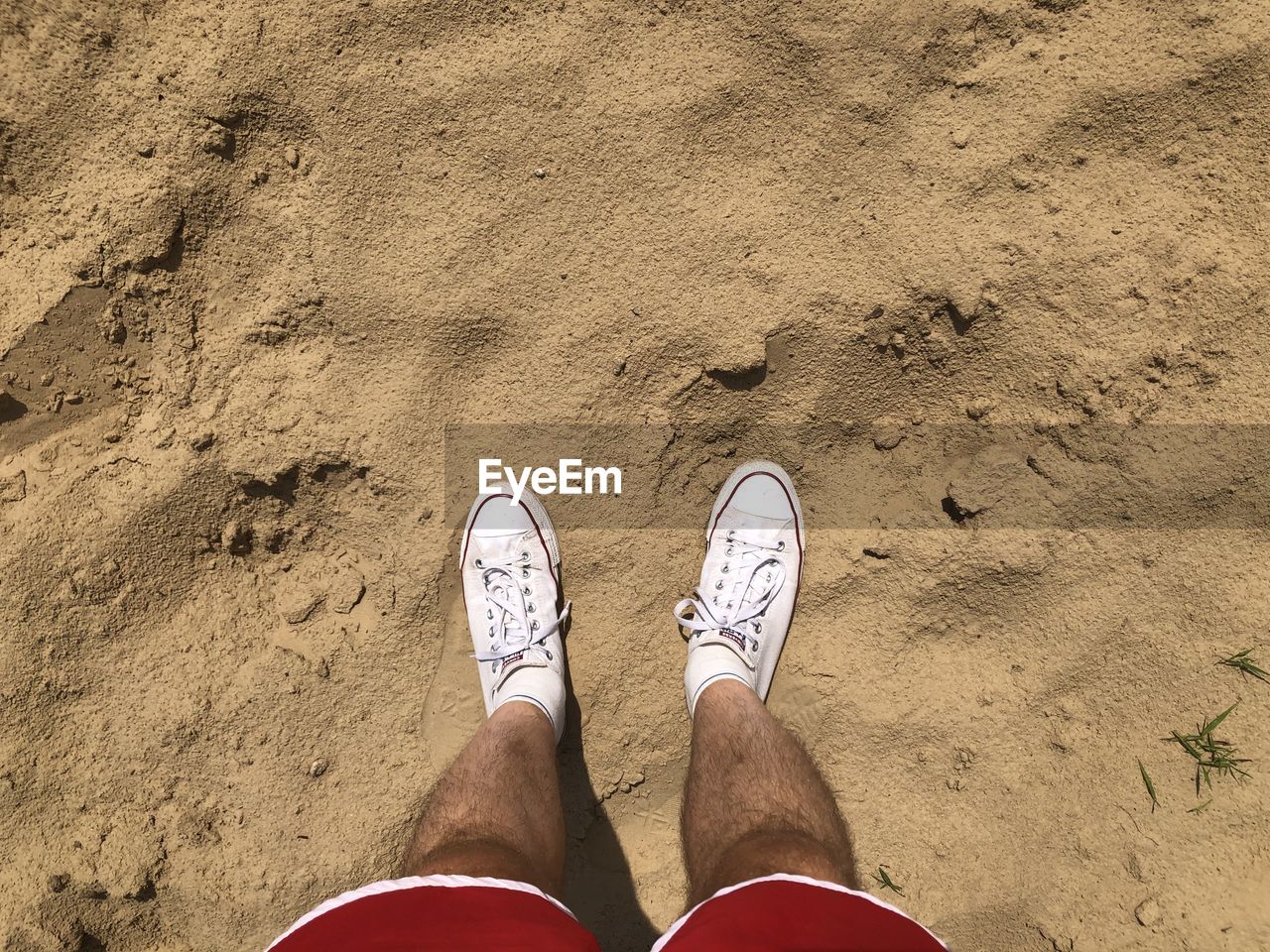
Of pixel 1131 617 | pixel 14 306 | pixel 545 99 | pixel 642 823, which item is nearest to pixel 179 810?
pixel 642 823

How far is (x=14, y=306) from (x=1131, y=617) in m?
2.59

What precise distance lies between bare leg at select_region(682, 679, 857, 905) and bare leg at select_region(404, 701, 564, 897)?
29 centimetres

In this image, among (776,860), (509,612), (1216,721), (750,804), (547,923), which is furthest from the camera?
(509,612)

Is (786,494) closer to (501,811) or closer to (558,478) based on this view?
(558,478)

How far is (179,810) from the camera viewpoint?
1.63m

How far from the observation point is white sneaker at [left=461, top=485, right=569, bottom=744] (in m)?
1.68

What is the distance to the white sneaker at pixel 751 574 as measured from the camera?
1691 millimetres

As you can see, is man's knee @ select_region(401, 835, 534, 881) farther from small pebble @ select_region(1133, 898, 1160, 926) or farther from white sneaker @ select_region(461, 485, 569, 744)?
small pebble @ select_region(1133, 898, 1160, 926)

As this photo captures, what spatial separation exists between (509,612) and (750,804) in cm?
68

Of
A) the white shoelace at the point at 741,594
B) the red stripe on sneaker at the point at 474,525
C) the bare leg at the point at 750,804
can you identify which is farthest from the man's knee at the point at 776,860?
the red stripe on sneaker at the point at 474,525

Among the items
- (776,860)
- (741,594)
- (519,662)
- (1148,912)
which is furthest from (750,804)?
(1148,912)

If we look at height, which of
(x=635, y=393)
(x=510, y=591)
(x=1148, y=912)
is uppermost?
(x=635, y=393)

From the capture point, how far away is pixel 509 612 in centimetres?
169

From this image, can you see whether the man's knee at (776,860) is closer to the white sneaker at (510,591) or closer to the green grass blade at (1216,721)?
the white sneaker at (510,591)
